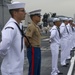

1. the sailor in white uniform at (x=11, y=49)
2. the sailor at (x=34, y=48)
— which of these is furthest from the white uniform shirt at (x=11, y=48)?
the sailor at (x=34, y=48)

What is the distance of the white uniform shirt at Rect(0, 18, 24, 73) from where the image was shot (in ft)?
15.4

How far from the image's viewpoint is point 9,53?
476 centimetres

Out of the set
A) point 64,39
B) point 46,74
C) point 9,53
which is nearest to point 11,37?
point 9,53

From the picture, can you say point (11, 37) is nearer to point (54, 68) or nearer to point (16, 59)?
point (16, 59)

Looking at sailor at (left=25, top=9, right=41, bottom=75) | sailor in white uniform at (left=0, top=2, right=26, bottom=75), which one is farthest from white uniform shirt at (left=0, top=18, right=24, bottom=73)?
sailor at (left=25, top=9, right=41, bottom=75)

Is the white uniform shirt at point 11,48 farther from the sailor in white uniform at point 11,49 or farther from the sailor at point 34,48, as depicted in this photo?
the sailor at point 34,48

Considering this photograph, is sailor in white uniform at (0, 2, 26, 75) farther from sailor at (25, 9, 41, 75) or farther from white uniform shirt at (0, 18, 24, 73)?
sailor at (25, 9, 41, 75)

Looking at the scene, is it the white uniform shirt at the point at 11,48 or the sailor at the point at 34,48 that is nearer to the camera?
the white uniform shirt at the point at 11,48

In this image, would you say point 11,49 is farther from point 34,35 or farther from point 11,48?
point 34,35

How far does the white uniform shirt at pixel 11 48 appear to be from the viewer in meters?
4.68

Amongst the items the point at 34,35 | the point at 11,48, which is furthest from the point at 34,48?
the point at 11,48

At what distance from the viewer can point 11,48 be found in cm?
478

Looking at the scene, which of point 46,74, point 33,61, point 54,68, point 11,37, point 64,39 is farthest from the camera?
point 64,39

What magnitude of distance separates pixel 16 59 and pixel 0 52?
24 centimetres
